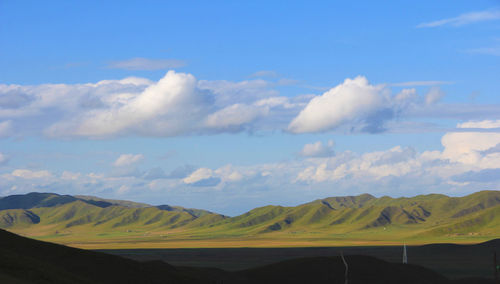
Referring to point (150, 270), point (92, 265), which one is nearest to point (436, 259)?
point (150, 270)

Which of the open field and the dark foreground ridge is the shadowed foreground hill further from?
the open field

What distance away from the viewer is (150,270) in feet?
269

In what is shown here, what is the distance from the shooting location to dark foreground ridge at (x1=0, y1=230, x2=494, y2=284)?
65.4 metres

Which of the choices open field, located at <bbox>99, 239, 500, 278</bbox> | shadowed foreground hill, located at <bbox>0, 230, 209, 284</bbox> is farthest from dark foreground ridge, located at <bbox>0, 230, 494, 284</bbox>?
open field, located at <bbox>99, 239, 500, 278</bbox>

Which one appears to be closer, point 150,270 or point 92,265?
point 92,265

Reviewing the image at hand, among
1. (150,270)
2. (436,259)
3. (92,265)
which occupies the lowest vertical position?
(436,259)

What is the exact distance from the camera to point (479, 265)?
138250mm

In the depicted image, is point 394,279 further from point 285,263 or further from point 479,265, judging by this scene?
point 479,265

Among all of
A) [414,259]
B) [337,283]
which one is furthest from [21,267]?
[414,259]

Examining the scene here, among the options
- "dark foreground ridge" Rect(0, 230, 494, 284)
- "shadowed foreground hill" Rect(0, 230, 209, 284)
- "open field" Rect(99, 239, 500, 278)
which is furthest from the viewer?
"open field" Rect(99, 239, 500, 278)

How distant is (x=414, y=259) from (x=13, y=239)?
11184cm

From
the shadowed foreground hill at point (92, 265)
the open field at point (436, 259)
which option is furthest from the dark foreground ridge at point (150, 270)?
the open field at point (436, 259)

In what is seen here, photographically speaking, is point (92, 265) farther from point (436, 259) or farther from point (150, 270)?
point (436, 259)

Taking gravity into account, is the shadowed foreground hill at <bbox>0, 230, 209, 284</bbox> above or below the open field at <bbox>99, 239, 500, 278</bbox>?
above
